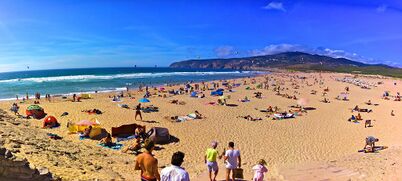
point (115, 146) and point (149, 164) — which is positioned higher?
point (149, 164)

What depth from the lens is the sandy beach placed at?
10.8 meters

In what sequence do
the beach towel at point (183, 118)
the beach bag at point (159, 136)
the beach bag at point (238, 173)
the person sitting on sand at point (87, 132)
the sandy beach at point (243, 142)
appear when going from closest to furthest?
the beach bag at point (238, 173) < the sandy beach at point (243, 142) < the beach bag at point (159, 136) < the person sitting on sand at point (87, 132) < the beach towel at point (183, 118)

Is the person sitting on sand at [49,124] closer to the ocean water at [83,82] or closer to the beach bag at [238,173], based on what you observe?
the beach bag at [238,173]

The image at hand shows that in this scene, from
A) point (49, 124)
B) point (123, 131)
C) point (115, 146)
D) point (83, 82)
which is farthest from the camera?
point (83, 82)

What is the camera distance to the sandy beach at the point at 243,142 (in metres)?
10.8

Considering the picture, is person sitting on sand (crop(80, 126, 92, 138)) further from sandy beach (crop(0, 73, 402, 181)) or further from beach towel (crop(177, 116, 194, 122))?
beach towel (crop(177, 116, 194, 122))

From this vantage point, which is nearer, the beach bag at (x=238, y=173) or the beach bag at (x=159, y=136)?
the beach bag at (x=238, y=173)

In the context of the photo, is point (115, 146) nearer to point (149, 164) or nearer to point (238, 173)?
point (238, 173)

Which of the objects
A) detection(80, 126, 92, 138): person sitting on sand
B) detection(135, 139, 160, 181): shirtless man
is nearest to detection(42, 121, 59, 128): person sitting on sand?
detection(80, 126, 92, 138): person sitting on sand

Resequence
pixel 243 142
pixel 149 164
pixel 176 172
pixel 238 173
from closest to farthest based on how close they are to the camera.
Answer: pixel 176 172 < pixel 149 164 < pixel 238 173 < pixel 243 142

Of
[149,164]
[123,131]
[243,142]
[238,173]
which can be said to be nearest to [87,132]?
[123,131]

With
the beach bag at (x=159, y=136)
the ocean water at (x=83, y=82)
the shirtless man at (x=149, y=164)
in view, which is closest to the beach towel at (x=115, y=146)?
the beach bag at (x=159, y=136)

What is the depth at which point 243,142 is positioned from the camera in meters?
16.3

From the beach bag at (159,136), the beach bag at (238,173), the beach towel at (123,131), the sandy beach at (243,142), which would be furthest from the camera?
the beach towel at (123,131)
